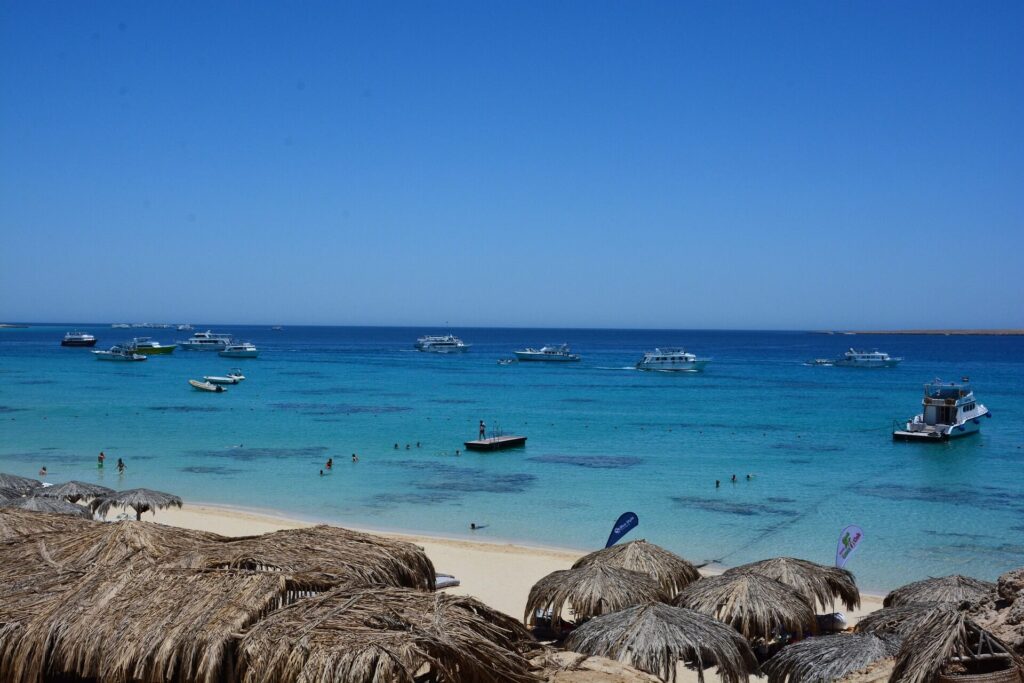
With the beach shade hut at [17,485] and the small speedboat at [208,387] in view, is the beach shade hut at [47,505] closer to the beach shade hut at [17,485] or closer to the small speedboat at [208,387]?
the beach shade hut at [17,485]

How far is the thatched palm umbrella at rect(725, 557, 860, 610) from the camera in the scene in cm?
1216

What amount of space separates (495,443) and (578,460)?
396cm

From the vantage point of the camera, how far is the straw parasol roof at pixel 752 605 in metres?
10.9

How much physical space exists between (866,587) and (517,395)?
4338 centimetres

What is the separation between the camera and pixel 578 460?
33.3 metres

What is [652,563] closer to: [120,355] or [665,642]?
[665,642]

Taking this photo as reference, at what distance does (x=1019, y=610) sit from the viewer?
647 cm

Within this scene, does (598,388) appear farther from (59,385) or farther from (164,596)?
(164,596)

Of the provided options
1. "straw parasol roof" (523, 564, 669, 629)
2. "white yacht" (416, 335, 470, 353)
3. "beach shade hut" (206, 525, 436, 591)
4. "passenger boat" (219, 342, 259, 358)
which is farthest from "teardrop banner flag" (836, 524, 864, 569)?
"white yacht" (416, 335, 470, 353)

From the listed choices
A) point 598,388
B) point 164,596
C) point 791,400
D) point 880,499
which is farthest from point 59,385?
point 164,596

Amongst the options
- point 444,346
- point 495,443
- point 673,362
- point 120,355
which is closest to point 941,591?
point 495,443

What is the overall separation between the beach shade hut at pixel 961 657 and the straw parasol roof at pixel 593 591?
18.1ft

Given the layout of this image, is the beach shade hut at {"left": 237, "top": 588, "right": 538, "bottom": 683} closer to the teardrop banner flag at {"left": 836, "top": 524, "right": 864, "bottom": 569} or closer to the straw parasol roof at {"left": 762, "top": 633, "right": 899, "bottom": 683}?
the straw parasol roof at {"left": 762, "top": 633, "right": 899, "bottom": 683}

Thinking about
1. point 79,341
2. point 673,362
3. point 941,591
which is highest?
point 673,362
